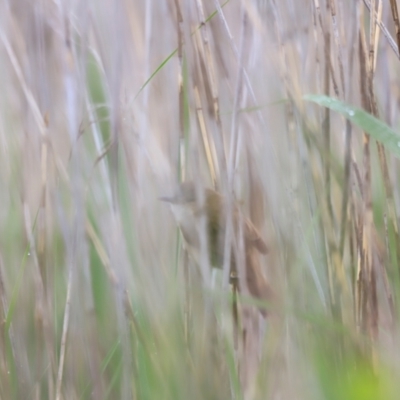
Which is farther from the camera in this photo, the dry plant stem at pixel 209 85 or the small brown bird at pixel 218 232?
the small brown bird at pixel 218 232

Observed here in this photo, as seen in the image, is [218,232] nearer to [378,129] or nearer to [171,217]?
[171,217]

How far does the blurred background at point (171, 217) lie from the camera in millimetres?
663

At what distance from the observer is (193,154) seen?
0.66 meters

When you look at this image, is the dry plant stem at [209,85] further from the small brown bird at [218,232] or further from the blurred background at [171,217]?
the small brown bird at [218,232]

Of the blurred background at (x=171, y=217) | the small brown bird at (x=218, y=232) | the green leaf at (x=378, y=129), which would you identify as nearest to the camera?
the green leaf at (x=378, y=129)

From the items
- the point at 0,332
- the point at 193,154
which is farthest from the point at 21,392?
the point at 193,154

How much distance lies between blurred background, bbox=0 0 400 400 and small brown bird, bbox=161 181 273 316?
0.02 meters

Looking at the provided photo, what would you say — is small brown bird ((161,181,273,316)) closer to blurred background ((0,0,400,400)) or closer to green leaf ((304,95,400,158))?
blurred background ((0,0,400,400))

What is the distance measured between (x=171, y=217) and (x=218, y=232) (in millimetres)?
78

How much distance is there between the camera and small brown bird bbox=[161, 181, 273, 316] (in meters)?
0.76

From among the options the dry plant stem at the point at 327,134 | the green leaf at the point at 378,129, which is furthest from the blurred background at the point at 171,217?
the green leaf at the point at 378,129

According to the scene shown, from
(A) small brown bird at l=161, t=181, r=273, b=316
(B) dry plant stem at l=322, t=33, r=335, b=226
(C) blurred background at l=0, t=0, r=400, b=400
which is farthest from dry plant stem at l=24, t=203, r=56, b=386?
(B) dry plant stem at l=322, t=33, r=335, b=226

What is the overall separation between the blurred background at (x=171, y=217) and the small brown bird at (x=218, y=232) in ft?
0.06

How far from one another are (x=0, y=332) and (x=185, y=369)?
0.27 meters
